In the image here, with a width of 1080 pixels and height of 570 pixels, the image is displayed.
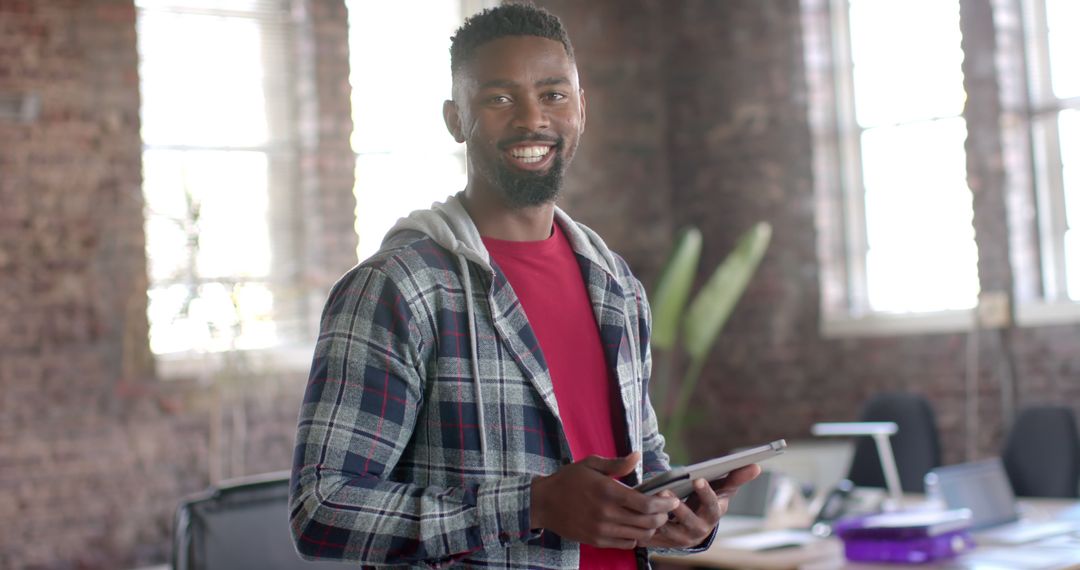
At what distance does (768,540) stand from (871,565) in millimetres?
458

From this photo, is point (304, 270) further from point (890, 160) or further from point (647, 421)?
point (647, 421)

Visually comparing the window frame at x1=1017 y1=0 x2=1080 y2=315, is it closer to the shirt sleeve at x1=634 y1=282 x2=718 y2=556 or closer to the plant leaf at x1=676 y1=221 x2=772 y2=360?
the plant leaf at x1=676 y1=221 x2=772 y2=360

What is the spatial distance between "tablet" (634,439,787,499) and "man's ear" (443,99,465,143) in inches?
23.2

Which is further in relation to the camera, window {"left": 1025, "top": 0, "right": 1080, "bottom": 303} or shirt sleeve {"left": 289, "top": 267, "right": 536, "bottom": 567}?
window {"left": 1025, "top": 0, "right": 1080, "bottom": 303}

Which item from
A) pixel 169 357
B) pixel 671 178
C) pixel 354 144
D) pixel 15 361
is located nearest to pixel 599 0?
pixel 671 178

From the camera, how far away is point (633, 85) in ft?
23.6

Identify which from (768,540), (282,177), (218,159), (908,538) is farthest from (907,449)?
(218,159)

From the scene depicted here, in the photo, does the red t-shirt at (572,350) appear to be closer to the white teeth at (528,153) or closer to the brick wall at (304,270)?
the white teeth at (528,153)

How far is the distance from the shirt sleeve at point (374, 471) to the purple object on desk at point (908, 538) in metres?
2.03

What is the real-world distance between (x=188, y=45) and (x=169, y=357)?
5.10 feet

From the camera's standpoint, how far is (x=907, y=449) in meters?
5.30

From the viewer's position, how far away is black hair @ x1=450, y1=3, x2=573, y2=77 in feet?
5.56

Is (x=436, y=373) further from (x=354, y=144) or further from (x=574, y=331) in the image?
(x=354, y=144)

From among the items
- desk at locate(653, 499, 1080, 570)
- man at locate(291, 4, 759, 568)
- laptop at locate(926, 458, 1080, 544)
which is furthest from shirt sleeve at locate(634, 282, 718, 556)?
laptop at locate(926, 458, 1080, 544)
